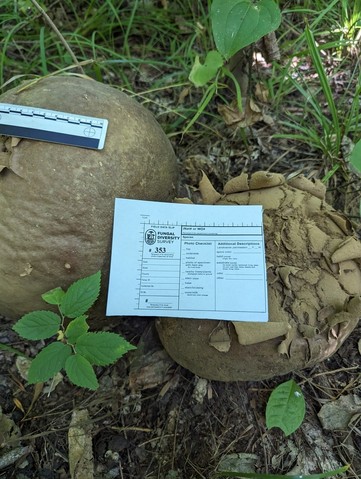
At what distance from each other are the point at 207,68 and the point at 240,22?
395 mm

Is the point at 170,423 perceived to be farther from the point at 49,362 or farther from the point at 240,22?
the point at 240,22

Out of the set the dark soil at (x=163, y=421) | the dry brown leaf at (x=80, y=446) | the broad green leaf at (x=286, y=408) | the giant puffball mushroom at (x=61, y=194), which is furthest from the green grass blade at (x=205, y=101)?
the dry brown leaf at (x=80, y=446)

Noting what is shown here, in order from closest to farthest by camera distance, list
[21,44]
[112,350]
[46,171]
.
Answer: [112,350], [46,171], [21,44]

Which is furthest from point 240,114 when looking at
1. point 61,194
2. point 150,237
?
point 61,194

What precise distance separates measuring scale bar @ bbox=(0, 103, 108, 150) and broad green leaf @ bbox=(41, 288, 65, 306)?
18.7 inches

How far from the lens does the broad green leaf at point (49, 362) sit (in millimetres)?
1247

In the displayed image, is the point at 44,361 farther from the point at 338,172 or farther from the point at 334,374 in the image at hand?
the point at 338,172

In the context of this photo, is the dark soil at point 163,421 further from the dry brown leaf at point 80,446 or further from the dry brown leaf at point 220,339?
the dry brown leaf at point 220,339

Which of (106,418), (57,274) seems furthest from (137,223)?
(106,418)

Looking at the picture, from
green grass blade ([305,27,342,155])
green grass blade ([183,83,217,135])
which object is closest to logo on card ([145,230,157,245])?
green grass blade ([183,83,217,135])

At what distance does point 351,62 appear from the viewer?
219 cm

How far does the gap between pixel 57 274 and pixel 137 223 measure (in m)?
0.32

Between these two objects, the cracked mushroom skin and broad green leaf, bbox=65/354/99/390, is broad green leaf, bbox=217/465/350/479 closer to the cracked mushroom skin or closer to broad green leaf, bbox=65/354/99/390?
the cracked mushroom skin

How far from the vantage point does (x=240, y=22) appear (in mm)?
1361
